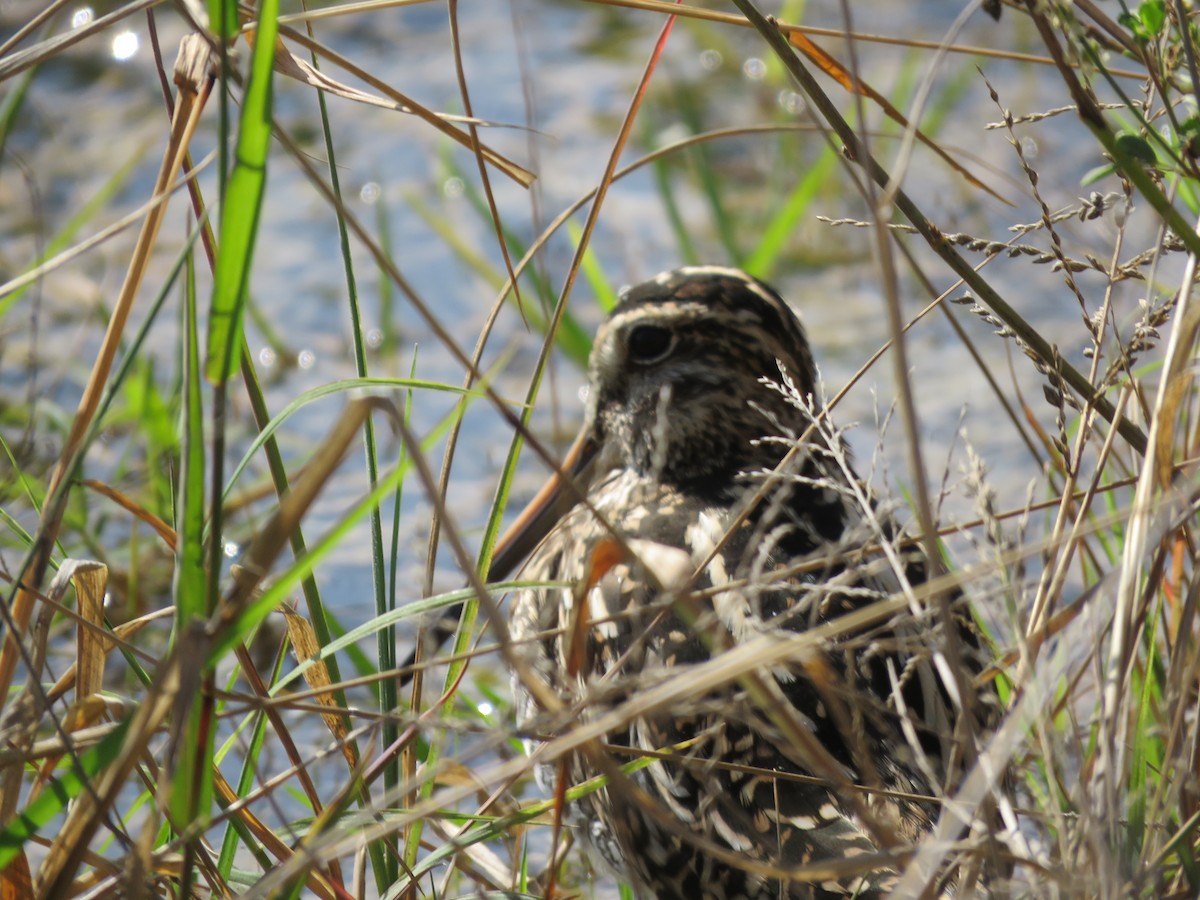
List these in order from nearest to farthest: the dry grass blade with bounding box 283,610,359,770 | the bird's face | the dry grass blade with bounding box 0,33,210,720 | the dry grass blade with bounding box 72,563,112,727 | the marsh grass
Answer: the marsh grass → the dry grass blade with bounding box 0,33,210,720 → the dry grass blade with bounding box 72,563,112,727 → the dry grass blade with bounding box 283,610,359,770 → the bird's face

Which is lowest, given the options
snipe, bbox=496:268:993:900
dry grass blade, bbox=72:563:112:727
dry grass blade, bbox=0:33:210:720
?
snipe, bbox=496:268:993:900

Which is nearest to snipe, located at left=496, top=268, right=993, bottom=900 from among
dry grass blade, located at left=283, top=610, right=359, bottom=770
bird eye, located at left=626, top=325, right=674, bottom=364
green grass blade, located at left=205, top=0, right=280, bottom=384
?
bird eye, located at left=626, top=325, right=674, bottom=364

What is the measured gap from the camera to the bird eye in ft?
9.36

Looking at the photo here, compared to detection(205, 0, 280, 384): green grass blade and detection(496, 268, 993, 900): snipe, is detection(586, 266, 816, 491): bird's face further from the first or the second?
detection(205, 0, 280, 384): green grass blade

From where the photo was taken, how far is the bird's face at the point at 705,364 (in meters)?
2.79

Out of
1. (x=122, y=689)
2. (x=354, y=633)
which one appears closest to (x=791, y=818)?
(x=354, y=633)

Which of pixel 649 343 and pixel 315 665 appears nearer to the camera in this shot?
pixel 315 665

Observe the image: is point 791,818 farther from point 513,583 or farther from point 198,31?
point 198,31

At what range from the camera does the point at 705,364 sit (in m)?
2.84

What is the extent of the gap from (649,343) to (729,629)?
844mm

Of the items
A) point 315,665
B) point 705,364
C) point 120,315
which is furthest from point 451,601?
point 705,364

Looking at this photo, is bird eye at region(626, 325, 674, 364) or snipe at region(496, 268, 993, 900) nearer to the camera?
snipe at region(496, 268, 993, 900)

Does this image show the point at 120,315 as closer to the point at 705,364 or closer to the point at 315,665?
the point at 315,665

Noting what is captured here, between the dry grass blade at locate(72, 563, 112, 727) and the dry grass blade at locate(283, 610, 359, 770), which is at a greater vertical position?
the dry grass blade at locate(72, 563, 112, 727)
